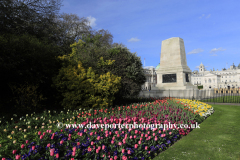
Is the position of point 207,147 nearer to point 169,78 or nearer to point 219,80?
point 169,78

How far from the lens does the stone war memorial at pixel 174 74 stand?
19.8 m

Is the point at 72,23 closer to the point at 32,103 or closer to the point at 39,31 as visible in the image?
the point at 39,31

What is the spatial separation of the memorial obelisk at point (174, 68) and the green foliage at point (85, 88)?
1209 centimetres

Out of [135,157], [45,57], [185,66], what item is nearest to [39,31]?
[45,57]

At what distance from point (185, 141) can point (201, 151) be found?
914 mm

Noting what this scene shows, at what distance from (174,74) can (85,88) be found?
1399cm

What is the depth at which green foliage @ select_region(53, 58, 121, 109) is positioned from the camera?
10.1 metres

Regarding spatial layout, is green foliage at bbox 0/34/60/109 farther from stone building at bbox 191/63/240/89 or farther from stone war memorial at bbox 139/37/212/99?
stone building at bbox 191/63/240/89

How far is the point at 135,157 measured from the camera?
4.26m

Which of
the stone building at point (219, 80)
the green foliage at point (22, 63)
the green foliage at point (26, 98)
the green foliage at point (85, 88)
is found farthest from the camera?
the stone building at point (219, 80)

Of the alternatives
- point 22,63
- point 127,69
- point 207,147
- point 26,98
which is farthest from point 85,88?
point 207,147

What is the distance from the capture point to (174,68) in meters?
20.8

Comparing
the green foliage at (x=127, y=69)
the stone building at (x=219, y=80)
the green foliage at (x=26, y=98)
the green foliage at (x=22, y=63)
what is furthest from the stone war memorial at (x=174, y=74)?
the stone building at (x=219, y=80)

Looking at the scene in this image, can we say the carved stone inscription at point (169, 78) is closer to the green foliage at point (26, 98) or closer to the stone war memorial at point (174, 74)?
the stone war memorial at point (174, 74)
